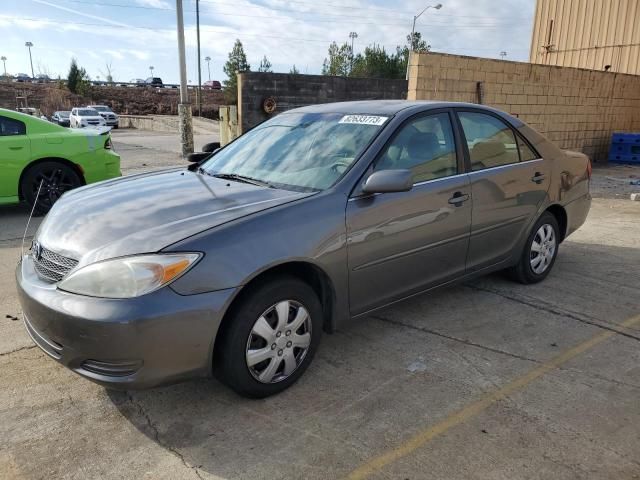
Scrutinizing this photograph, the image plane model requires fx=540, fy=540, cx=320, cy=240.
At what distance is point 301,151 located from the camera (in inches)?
146

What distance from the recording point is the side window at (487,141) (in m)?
4.13

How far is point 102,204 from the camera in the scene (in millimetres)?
3266

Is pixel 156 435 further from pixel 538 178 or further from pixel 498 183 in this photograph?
pixel 538 178

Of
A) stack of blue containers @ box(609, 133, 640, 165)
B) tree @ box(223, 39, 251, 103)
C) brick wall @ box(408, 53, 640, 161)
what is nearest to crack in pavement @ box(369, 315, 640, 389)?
brick wall @ box(408, 53, 640, 161)

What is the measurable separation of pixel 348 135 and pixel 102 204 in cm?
163

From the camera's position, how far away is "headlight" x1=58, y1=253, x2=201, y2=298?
2.54 m

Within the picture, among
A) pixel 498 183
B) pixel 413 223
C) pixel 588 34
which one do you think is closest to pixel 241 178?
pixel 413 223

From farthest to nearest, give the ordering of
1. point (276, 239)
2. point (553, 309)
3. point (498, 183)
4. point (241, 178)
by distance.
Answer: point (553, 309) → point (498, 183) → point (241, 178) → point (276, 239)

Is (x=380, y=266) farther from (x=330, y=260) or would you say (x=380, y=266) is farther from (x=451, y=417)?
(x=451, y=417)

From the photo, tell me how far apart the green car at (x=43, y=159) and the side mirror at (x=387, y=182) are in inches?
213

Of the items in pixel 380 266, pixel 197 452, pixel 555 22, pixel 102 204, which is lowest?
pixel 197 452

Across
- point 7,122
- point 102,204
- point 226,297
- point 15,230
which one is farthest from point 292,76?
point 226,297

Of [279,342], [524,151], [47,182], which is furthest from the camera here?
[47,182]

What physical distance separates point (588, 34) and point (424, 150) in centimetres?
1661
